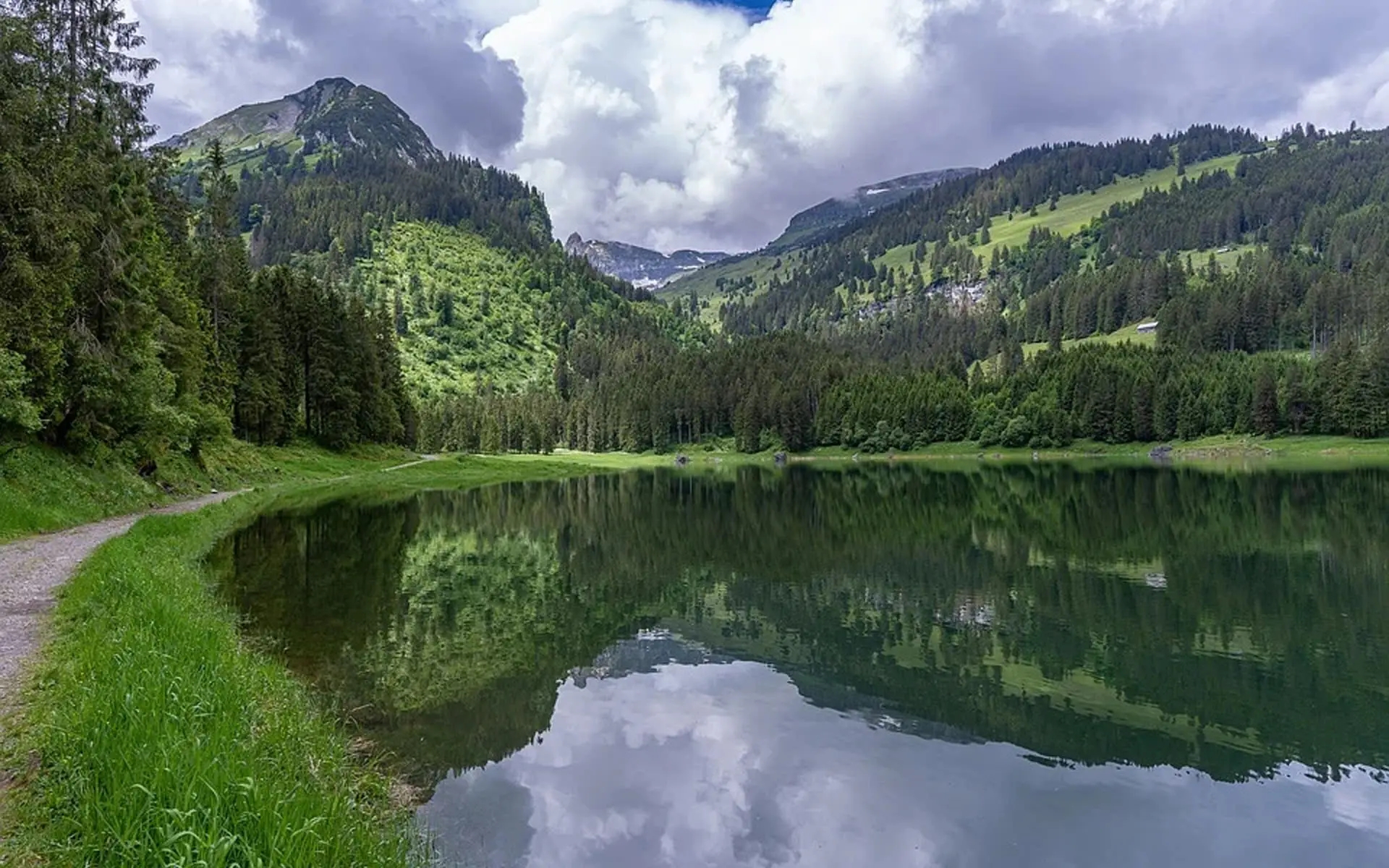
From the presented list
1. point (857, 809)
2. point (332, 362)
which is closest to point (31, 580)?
point (857, 809)

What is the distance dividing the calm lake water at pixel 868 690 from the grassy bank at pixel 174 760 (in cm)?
200

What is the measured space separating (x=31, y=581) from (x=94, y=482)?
64.9 feet

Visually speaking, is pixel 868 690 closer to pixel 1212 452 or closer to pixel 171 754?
pixel 171 754

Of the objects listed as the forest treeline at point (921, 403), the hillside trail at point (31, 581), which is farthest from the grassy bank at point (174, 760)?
the forest treeline at point (921, 403)

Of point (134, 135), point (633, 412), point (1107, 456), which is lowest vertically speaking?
point (1107, 456)

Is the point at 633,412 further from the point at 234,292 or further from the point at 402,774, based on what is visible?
the point at 402,774

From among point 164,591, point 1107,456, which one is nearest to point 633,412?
point 1107,456

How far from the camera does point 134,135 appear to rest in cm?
4447

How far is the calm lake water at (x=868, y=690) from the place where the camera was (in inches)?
439

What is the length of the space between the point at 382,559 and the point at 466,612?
32.2 feet

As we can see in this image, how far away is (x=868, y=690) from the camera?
17281 mm

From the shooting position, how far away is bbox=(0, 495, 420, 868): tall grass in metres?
6.03

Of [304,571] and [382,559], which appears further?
[382,559]

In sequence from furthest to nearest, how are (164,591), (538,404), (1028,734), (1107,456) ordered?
(538,404) → (1107,456) → (164,591) → (1028,734)
